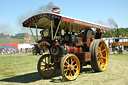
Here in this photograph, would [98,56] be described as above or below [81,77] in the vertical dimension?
above

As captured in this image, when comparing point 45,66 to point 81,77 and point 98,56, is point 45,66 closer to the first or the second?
point 81,77

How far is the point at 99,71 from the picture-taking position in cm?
867

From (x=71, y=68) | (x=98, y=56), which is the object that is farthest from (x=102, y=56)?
(x=71, y=68)

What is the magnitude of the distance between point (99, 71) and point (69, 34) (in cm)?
235

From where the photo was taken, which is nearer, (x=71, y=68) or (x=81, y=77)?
(x=71, y=68)

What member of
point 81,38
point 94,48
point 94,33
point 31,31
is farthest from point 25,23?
point 94,33

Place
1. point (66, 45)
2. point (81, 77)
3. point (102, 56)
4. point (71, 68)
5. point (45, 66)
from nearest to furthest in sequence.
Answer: point (71, 68) < point (81, 77) < point (66, 45) < point (45, 66) < point (102, 56)

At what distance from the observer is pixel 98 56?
8.95 metres

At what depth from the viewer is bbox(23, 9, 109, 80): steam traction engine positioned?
6.98m

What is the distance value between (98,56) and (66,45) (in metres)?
2.10

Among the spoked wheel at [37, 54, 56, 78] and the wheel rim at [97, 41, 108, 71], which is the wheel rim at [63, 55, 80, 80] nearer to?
the spoked wheel at [37, 54, 56, 78]

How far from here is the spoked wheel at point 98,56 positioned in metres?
8.43

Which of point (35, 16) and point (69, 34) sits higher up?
point (35, 16)

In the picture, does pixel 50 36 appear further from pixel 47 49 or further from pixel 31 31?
pixel 31 31
